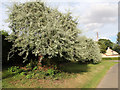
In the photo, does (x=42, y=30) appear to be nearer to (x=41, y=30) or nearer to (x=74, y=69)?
(x=41, y=30)

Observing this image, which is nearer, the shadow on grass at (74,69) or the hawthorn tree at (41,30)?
the hawthorn tree at (41,30)

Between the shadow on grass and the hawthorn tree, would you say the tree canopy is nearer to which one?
the hawthorn tree

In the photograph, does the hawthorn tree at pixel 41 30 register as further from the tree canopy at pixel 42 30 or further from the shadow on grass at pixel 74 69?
the shadow on grass at pixel 74 69

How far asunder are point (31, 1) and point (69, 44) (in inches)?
185

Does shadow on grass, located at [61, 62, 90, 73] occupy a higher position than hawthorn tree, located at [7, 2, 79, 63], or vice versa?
hawthorn tree, located at [7, 2, 79, 63]

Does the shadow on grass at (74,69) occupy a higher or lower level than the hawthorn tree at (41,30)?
lower

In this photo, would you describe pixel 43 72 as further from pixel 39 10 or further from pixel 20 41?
pixel 39 10

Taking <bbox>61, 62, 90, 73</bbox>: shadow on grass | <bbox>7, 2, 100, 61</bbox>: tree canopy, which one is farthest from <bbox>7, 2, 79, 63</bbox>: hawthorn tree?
<bbox>61, 62, 90, 73</bbox>: shadow on grass

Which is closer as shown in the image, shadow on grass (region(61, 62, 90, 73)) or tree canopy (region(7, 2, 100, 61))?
tree canopy (region(7, 2, 100, 61))

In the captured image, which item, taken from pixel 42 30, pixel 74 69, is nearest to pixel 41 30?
pixel 42 30

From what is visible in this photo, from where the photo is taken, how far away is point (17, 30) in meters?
7.42

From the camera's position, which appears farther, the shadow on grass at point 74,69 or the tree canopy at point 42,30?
the shadow on grass at point 74,69

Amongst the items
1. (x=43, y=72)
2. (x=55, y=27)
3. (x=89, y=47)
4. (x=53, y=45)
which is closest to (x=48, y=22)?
(x=55, y=27)

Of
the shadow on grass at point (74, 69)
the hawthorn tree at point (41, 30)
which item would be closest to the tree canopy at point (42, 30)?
the hawthorn tree at point (41, 30)
